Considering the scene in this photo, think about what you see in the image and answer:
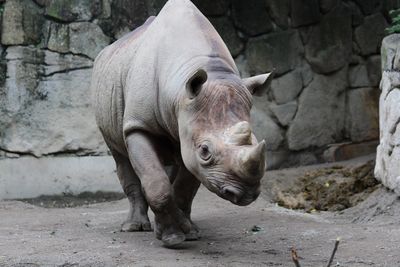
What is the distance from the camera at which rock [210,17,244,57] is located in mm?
9172

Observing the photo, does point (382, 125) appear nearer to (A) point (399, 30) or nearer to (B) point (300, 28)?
(A) point (399, 30)

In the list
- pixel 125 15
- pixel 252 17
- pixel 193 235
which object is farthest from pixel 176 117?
pixel 252 17

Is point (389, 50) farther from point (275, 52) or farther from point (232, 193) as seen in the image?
point (232, 193)

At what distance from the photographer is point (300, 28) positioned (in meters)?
9.52

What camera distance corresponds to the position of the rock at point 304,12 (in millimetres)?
9461

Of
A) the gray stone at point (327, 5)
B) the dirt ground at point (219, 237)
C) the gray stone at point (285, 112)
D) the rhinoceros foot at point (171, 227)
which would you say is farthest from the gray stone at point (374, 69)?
the rhinoceros foot at point (171, 227)

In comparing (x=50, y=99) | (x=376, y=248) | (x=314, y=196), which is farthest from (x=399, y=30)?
(x=50, y=99)

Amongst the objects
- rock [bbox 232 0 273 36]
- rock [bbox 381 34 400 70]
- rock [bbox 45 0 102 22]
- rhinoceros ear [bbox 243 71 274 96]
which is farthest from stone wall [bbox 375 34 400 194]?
rock [bbox 45 0 102 22]

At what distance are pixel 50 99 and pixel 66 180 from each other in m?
0.85

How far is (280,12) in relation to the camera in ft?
30.9

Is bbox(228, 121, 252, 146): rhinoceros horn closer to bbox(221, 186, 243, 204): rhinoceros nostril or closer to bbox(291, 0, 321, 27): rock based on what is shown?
bbox(221, 186, 243, 204): rhinoceros nostril

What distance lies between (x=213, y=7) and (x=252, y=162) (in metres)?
5.09

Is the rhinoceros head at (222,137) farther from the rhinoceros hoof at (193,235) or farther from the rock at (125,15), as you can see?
the rock at (125,15)

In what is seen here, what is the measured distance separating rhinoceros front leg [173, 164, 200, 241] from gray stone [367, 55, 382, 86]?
4474mm
